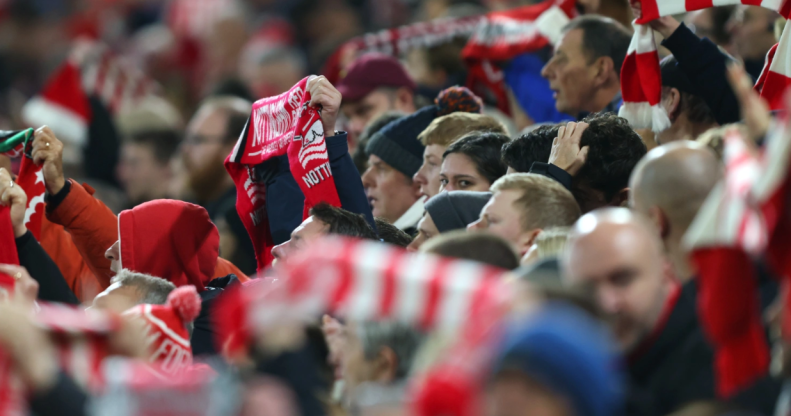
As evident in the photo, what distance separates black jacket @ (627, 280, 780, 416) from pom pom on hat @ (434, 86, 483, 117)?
319 cm

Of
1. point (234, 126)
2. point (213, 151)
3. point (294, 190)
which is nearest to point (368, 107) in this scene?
point (234, 126)

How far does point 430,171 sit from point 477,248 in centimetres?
230

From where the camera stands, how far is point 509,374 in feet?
7.21

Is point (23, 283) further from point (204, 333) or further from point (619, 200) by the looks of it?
point (619, 200)

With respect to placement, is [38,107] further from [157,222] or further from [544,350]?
[544,350]

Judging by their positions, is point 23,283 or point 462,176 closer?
point 23,283

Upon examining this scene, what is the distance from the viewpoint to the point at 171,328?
371cm

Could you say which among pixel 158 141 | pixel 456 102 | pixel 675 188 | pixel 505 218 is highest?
pixel 675 188

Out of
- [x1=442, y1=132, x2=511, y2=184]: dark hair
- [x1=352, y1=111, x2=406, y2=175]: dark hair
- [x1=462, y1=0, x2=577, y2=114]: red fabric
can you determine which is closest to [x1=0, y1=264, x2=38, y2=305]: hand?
[x1=442, y1=132, x2=511, y2=184]: dark hair

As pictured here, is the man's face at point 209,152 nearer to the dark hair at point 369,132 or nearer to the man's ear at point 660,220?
the dark hair at point 369,132

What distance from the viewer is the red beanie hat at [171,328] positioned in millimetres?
3604

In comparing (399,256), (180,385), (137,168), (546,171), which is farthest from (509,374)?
(137,168)

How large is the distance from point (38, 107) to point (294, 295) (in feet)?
23.0

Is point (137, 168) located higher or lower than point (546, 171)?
lower
